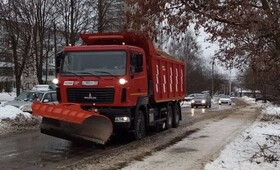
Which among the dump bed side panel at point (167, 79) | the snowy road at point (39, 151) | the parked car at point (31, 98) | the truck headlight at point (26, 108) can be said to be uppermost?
the dump bed side panel at point (167, 79)

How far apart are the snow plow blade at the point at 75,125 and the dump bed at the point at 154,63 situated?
3.22 metres

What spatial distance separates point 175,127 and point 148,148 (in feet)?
24.3

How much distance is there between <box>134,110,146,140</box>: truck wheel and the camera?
15.4m

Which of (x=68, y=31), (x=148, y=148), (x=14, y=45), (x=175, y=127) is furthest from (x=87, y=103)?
(x=68, y=31)

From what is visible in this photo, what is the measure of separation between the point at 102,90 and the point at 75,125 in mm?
1764

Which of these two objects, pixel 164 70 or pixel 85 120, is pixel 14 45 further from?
pixel 85 120

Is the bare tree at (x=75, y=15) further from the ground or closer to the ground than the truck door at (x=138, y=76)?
further from the ground

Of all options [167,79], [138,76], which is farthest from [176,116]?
[138,76]

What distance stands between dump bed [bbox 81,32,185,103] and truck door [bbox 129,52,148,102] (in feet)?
2.10

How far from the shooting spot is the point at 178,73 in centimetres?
2175

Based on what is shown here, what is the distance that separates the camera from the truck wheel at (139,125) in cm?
1541

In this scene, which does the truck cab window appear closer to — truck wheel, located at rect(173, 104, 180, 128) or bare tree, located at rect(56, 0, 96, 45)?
truck wheel, located at rect(173, 104, 180, 128)

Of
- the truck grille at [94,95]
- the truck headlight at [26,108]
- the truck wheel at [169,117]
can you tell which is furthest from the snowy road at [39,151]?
the truck headlight at [26,108]

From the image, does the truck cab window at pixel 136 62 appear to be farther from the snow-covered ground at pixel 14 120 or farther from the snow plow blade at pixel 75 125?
the snow-covered ground at pixel 14 120
